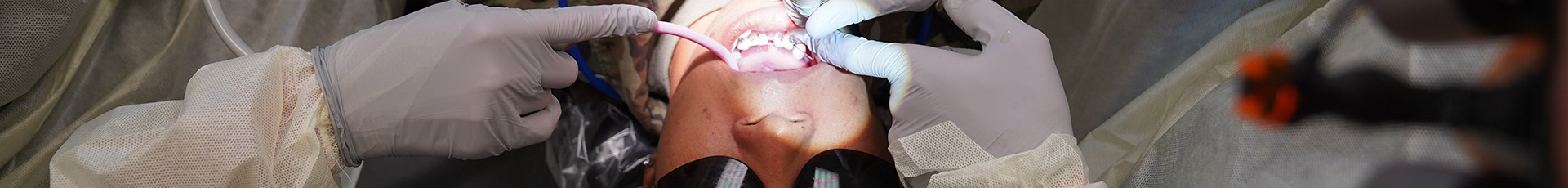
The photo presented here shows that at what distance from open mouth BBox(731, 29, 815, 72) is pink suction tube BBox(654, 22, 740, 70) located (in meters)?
0.03

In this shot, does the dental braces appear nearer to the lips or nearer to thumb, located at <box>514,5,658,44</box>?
the lips

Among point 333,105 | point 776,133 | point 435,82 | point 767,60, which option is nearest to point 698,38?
point 767,60

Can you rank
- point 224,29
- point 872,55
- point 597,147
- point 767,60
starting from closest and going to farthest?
point 224,29
point 872,55
point 767,60
point 597,147

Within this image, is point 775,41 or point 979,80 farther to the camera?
point 775,41

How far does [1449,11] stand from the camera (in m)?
0.49

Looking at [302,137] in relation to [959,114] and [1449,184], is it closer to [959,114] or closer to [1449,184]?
[959,114]

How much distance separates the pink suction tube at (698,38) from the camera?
132cm

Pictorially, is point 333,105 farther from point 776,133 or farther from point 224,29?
point 776,133

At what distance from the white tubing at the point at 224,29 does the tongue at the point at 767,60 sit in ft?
2.49

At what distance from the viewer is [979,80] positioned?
1.14 metres

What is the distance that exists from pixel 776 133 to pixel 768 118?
0.04 m

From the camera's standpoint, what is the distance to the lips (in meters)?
1.37

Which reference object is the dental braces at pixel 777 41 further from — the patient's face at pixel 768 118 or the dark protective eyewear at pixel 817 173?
the dark protective eyewear at pixel 817 173

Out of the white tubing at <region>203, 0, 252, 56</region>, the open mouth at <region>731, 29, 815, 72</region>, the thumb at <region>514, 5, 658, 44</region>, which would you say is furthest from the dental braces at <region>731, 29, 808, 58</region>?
the white tubing at <region>203, 0, 252, 56</region>
